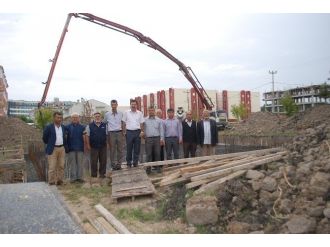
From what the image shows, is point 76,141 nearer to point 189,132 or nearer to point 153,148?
point 153,148

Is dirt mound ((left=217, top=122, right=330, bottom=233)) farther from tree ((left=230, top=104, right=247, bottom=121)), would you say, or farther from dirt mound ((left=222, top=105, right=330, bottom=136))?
tree ((left=230, top=104, right=247, bottom=121))

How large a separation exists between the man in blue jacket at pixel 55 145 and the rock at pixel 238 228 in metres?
4.46

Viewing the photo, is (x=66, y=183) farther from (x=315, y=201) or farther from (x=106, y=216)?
(x=315, y=201)

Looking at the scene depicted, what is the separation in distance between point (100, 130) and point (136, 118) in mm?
835

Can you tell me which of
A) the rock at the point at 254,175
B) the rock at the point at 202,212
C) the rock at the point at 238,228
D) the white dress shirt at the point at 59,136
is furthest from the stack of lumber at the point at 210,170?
the white dress shirt at the point at 59,136

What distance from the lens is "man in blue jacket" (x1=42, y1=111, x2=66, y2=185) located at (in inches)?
314

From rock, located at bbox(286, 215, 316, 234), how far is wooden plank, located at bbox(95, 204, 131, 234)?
209 centimetres

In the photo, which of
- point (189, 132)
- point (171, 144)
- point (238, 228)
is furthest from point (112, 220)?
point (189, 132)

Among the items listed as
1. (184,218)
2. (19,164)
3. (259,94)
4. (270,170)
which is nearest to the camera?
(184,218)

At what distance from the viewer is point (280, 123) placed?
25.2m

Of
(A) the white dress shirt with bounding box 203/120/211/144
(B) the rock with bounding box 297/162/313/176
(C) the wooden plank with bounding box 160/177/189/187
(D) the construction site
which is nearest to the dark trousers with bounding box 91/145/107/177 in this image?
(D) the construction site

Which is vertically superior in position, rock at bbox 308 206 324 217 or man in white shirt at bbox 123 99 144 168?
man in white shirt at bbox 123 99 144 168

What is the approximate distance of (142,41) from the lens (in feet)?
47.0
